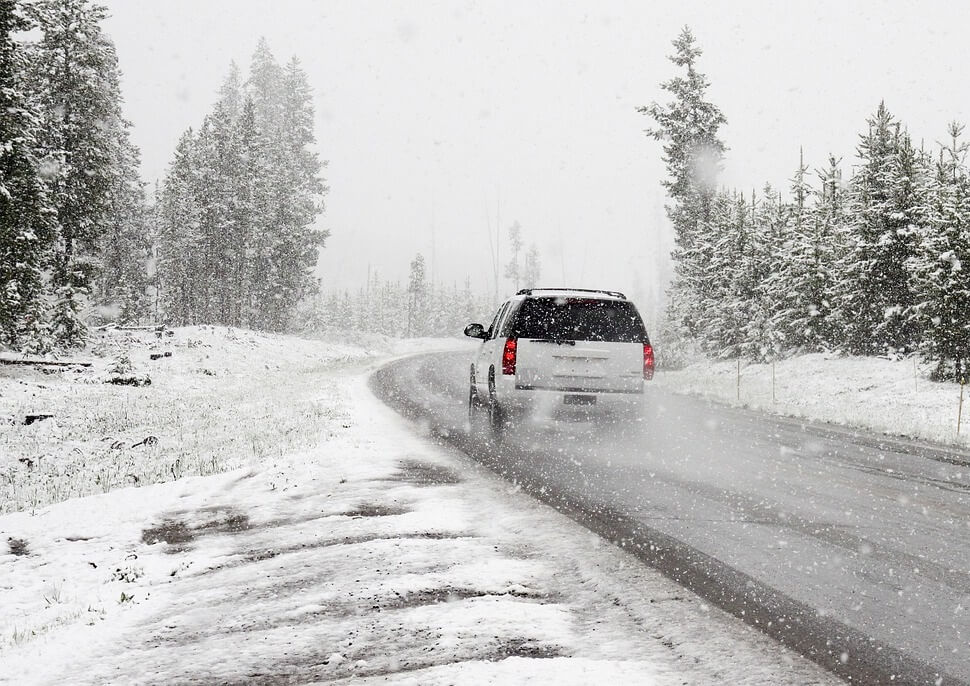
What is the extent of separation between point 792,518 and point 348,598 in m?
3.67

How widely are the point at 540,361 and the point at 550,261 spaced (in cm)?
12477

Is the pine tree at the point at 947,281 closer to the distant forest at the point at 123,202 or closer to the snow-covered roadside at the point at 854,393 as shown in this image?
the snow-covered roadside at the point at 854,393

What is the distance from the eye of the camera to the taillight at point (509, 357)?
415 inches

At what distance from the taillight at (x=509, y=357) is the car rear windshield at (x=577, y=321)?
14 cm

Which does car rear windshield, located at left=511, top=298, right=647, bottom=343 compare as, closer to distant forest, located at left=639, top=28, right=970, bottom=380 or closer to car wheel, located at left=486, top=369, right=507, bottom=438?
car wheel, located at left=486, top=369, right=507, bottom=438

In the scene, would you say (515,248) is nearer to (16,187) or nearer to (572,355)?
(16,187)

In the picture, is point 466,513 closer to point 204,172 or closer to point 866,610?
point 866,610

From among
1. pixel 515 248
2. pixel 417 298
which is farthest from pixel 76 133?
pixel 515 248

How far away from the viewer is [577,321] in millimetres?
10688

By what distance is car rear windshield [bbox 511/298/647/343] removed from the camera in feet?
34.9

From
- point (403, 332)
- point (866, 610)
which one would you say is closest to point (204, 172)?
point (866, 610)

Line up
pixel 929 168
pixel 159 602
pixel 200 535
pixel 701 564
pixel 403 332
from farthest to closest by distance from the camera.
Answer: pixel 403 332 → pixel 929 168 → pixel 200 535 → pixel 701 564 → pixel 159 602

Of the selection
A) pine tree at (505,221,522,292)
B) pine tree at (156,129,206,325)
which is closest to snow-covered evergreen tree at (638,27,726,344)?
pine tree at (156,129,206,325)

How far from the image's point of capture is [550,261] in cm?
13388
